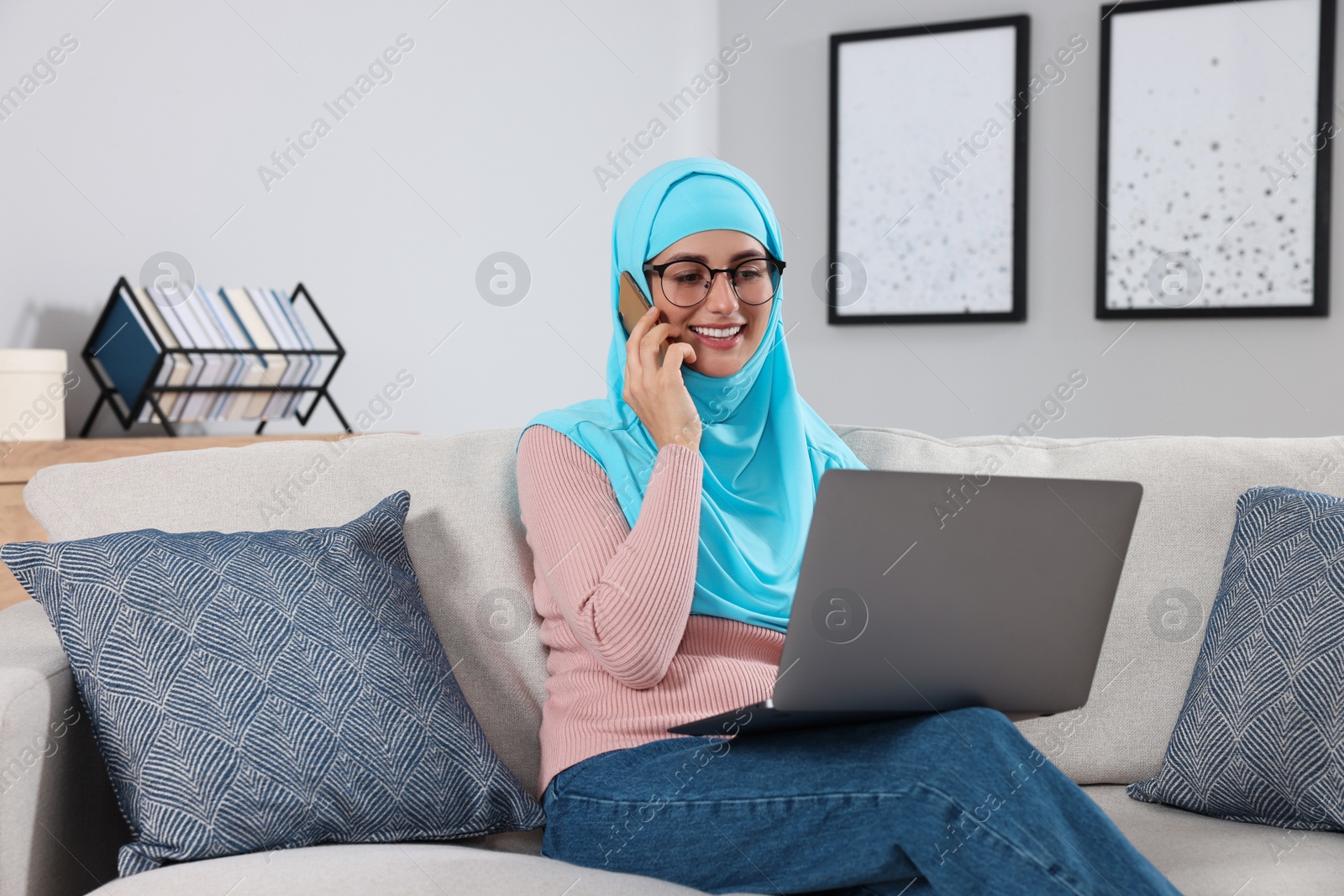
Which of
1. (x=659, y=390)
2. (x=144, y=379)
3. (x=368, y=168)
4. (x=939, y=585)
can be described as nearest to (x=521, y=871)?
(x=939, y=585)

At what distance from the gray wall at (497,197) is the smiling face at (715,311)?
1079 mm

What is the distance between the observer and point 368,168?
7.95ft

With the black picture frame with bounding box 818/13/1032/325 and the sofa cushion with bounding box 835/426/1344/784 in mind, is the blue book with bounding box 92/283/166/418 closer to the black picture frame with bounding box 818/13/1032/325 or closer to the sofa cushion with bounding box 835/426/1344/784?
the sofa cushion with bounding box 835/426/1344/784

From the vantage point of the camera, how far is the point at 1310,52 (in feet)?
9.84

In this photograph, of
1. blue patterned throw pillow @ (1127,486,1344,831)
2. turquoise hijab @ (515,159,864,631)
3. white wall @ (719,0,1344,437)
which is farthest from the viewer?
white wall @ (719,0,1344,437)

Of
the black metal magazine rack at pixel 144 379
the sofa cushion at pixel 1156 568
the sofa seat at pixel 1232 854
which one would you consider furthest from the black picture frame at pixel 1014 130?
the sofa seat at pixel 1232 854

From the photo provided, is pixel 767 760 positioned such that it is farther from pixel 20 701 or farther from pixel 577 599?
pixel 20 701

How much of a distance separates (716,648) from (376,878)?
1.60ft

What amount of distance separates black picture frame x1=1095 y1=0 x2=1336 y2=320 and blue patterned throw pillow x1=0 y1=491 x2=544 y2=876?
2631mm

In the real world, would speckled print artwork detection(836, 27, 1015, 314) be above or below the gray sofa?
above

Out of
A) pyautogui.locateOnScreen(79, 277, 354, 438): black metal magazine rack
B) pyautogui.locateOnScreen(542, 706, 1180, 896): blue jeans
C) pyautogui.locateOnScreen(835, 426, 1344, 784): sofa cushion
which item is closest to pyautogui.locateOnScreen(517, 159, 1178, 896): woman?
pyautogui.locateOnScreen(542, 706, 1180, 896): blue jeans

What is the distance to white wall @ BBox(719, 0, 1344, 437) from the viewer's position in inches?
122

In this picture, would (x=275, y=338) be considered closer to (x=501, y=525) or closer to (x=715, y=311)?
(x=501, y=525)

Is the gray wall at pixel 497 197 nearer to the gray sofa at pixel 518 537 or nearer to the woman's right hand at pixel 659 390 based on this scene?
the gray sofa at pixel 518 537
